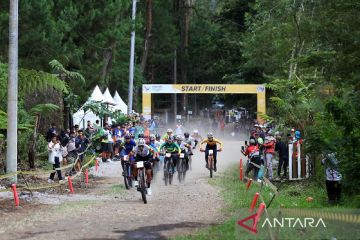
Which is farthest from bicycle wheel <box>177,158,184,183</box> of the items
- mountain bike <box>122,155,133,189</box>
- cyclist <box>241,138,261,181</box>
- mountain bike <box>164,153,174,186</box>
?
mountain bike <box>122,155,133,189</box>

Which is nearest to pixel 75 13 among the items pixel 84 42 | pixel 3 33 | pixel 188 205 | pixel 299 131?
pixel 84 42

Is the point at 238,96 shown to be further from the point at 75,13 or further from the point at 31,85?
the point at 31,85

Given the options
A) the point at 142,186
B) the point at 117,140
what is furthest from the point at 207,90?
the point at 142,186

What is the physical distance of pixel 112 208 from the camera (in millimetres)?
15555

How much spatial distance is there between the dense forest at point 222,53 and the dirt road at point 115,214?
3114 mm

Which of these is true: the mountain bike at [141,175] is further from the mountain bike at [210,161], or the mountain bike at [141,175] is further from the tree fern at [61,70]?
the tree fern at [61,70]

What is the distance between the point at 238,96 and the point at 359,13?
48.5 m

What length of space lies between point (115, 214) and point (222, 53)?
168 ft

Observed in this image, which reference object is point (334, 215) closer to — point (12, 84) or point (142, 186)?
point (142, 186)

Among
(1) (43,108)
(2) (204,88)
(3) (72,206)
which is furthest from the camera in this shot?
(2) (204,88)

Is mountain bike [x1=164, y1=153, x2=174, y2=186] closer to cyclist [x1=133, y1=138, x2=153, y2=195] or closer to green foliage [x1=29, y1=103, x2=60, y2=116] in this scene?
cyclist [x1=133, y1=138, x2=153, y2=195]

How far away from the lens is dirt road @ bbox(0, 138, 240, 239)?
481 inches

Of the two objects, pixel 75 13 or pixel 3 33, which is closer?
pixel 3 33

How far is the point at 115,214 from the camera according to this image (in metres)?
14.6
